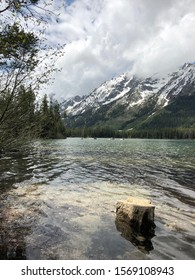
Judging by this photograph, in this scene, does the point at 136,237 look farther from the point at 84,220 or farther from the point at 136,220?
the point at 84,220

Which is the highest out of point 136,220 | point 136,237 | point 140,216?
point 140,216

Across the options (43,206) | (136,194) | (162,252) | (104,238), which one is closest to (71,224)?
(104,238)

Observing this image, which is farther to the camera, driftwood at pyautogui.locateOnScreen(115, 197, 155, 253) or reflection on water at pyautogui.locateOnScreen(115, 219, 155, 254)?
driftwood at pyautogui.locateOnScreen(115, 197, 155, 253)

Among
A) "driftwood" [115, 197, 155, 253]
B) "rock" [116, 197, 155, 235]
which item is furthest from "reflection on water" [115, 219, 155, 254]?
"rock" [116, 197, 155, 235]

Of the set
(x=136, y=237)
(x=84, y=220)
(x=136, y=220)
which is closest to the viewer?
(x=136, y=237)

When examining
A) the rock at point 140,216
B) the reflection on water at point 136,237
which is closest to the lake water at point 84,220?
the reflection on water at point 136,237

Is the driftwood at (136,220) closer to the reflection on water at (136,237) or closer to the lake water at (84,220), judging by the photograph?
the reflection on water at (136,237)

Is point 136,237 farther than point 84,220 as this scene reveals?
No

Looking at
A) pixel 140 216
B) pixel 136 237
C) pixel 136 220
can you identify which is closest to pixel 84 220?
pixel 136 220

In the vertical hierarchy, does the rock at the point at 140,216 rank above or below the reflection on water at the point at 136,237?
above

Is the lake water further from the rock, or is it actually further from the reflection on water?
the rock

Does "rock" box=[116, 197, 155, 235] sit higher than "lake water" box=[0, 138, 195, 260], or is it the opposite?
"rock" box=[116, 197, 155, 235]

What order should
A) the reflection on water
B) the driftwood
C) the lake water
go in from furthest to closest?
the driftwood, the reflection on water, the lake water
